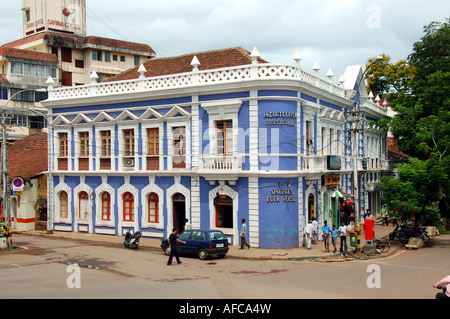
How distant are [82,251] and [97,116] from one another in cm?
895

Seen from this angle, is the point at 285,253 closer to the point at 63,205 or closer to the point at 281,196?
the point at 281,196

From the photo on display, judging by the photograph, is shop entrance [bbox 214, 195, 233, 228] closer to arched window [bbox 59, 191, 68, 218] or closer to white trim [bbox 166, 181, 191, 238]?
white trim [bbox 166, 181, 191, 238]

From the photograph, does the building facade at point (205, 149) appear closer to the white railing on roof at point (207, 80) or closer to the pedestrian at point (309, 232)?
the white railing on roof at point (207, 80)

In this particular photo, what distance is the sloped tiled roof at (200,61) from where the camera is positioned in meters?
28.9

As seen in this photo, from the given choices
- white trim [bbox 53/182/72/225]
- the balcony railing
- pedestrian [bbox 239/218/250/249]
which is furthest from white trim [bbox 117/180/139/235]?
pedestrian [bbox 239/218/250/249]

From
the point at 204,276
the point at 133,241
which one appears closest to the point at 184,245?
the point at 133,241

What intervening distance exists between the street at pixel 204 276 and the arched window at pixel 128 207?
4.18m

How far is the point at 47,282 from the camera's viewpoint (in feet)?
54.3

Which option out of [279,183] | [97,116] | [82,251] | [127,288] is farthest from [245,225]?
[97,116]

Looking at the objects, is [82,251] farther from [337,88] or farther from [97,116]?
[337,88]

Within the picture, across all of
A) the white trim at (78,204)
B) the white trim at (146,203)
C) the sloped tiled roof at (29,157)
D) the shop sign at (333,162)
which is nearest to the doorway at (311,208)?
the shop sign at (333,162)

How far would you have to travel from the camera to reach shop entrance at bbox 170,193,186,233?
27.5 metres

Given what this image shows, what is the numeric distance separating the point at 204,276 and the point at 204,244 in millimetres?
3816

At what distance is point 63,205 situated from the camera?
3228 cm
